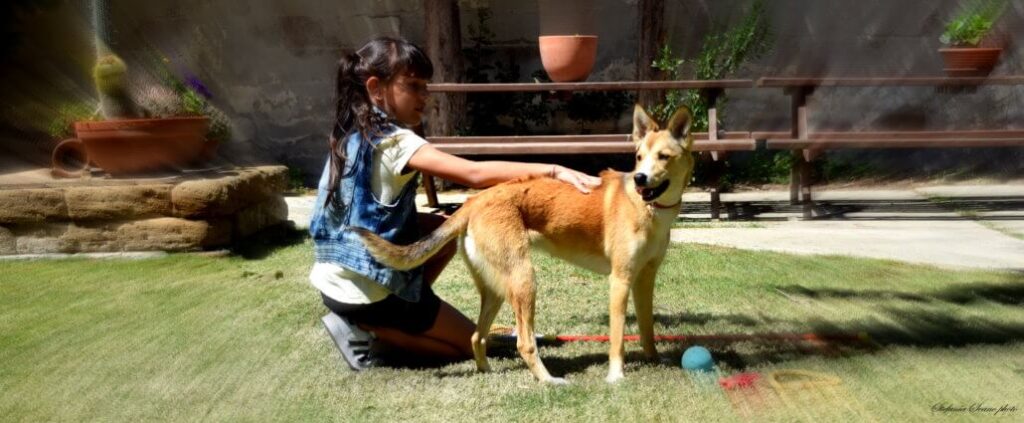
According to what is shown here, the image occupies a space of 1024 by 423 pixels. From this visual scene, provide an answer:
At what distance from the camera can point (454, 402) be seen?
9.88 feet

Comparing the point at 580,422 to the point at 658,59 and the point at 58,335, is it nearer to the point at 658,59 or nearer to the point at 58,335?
the point at 58,335

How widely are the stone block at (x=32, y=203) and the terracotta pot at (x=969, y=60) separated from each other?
15.7 ft

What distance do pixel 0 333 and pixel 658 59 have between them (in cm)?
601

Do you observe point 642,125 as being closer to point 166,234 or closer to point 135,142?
point 166,234

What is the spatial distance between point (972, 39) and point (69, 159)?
5924mm

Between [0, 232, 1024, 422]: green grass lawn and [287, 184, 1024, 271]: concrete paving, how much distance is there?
35 centimetres

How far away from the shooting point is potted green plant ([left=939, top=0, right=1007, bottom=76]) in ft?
5.19

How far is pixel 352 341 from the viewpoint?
3.38 metres

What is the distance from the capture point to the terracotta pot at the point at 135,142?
5727mm

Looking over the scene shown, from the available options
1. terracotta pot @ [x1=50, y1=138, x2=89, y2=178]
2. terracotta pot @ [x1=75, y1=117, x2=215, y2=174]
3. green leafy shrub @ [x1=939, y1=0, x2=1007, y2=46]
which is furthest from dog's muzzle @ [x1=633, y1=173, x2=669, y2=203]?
terracotta pot @ [x1=50, y1=138, x2=89, y2=178]

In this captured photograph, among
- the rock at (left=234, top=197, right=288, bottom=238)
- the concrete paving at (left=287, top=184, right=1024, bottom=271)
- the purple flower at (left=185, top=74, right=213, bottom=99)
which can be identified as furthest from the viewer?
the purple flower at (left=185, top=74, right=213, bottom=99)

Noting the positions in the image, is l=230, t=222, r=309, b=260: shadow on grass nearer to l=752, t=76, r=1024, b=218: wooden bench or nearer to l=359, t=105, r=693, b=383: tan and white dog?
l=359, t=105, r=693, b=383: tan and white dog

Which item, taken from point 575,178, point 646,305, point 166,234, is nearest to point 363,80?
point 575,178

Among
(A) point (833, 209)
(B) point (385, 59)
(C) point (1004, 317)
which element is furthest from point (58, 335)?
(A) point (833, 209)
